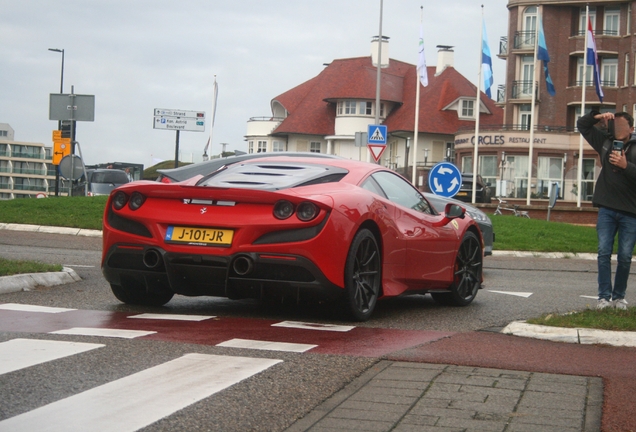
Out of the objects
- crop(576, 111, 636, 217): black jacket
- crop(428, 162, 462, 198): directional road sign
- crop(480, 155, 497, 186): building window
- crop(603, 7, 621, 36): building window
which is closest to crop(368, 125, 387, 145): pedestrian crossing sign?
crop(428, 162, 462, 198): directional road sign

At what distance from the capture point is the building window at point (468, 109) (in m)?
76.4

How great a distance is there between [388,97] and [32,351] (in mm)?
73100

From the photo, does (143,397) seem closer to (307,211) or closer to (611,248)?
(307,211)

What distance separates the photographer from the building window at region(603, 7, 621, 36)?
6028 cm

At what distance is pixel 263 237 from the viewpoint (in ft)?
24.2

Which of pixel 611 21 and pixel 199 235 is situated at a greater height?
pixel 611 21

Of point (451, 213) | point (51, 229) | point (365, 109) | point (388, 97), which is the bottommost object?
point (51, 229)

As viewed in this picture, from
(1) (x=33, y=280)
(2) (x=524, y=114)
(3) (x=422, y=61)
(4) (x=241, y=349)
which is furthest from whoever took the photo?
(2) (x=524, y=114)

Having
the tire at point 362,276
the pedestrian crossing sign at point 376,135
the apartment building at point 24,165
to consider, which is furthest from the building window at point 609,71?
the apartment building at point 24,165

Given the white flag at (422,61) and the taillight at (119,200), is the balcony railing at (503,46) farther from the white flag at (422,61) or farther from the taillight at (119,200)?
the taillight at (119,200)

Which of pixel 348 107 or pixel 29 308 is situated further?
pixel 348 107

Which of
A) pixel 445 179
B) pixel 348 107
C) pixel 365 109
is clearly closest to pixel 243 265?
pixel 445 179

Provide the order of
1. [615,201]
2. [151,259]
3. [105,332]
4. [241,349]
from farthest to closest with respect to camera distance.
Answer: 1. [615,201]
2. [151,259]
3. [105,332]
4. [241,349]

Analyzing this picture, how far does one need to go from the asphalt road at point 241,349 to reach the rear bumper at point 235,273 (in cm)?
28
